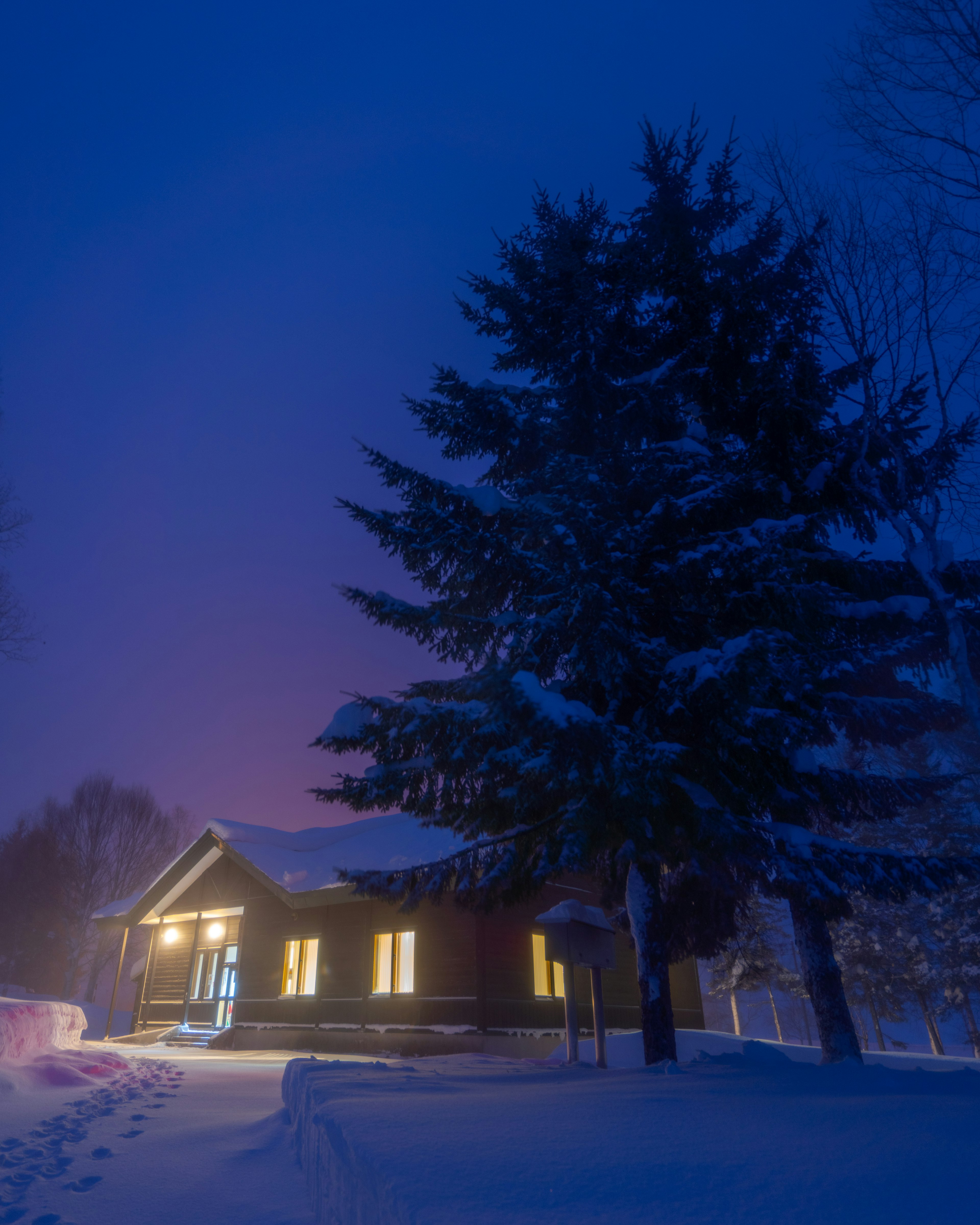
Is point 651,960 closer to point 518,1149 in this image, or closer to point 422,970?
point 518,1149

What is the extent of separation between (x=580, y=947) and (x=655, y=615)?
181 inches

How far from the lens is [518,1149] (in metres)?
2.92

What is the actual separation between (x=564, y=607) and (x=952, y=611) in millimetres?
4509

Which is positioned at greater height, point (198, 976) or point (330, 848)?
point (330, 848)

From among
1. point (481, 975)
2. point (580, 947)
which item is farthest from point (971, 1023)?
point (580, 947)

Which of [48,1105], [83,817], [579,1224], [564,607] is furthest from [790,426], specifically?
[83,817]

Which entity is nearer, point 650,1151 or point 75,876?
point 650,1151

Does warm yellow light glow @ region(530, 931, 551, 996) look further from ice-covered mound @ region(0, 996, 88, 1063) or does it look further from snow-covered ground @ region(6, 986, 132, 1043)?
snow-covered ground @ region(6, 986, 132, 1043)

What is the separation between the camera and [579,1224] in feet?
6.57

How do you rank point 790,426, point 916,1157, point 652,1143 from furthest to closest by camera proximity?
1. point 790,426
2. point 652,1143
3. point 916,1157

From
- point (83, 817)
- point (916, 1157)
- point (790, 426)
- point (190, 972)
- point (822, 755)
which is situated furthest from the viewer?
point (83, 817)

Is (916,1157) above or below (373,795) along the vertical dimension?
below

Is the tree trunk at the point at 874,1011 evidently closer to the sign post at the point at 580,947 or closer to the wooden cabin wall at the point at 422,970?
the wooden cabin wall at the point at 422,970

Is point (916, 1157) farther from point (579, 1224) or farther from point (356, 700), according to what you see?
point (356, 700)
